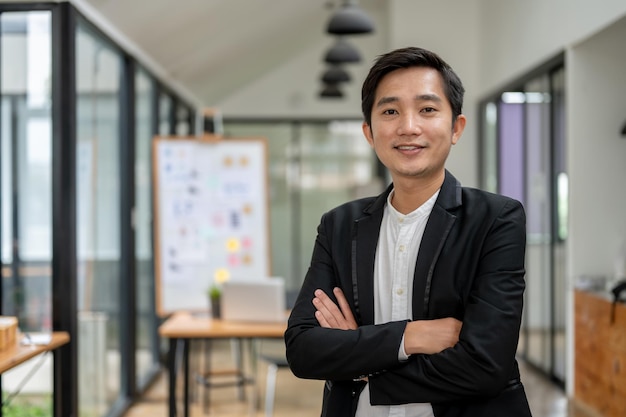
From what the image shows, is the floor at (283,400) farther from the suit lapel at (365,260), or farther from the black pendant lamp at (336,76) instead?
the suit lapel at (365,260)

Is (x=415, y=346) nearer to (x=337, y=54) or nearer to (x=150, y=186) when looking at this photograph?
(x=337, y=54)

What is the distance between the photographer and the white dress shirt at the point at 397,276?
1783 millimetres

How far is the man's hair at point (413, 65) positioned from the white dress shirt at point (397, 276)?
0.69 ft

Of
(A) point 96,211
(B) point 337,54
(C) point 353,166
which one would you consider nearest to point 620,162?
(B) point 337,54

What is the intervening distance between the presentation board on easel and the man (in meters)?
3.85

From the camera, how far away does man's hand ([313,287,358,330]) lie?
6.17 feet

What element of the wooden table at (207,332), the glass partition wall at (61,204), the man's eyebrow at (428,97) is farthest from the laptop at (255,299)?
the man's eyebrow at (428,97)

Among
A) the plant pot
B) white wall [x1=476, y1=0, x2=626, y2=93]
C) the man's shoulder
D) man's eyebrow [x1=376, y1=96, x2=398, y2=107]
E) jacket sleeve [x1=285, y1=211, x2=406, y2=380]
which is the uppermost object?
white wall [x1=476, y1=0, x2=626, y2=93]

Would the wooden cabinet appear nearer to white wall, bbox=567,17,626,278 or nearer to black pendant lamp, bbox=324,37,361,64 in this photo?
white wall, bbox=567,17,626,278

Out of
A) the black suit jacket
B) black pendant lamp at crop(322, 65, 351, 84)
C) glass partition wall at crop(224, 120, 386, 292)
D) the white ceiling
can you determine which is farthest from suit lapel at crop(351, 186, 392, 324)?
glass partition wall at crop(224, 120, 386, 292)

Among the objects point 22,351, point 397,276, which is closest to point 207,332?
point 22,351

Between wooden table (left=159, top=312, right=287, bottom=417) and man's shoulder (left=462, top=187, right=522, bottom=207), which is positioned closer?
man's shoulder (left=462, top=187, right=522, bottom=207)

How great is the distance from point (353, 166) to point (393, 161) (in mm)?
9628

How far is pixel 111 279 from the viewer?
5816 millimetres
